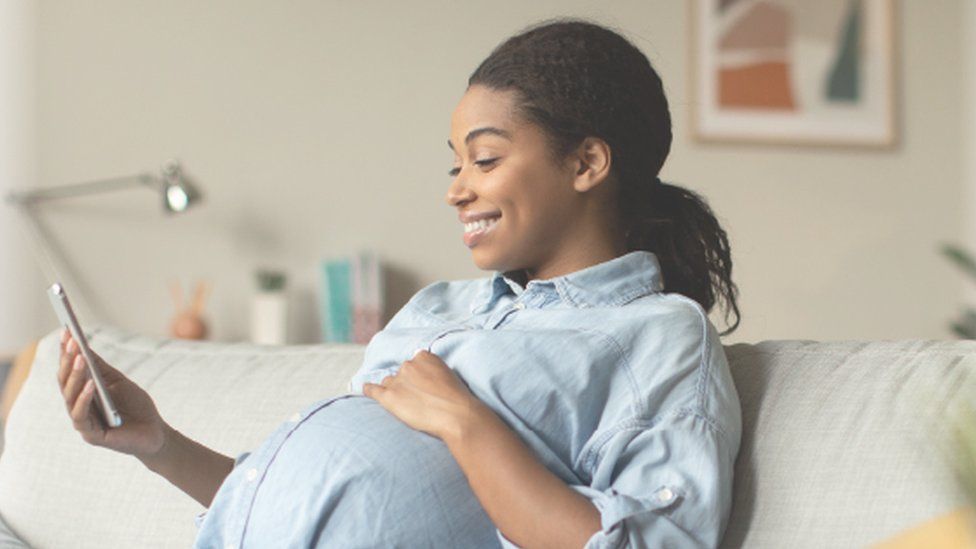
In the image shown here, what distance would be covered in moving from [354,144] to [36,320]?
40.5 inches

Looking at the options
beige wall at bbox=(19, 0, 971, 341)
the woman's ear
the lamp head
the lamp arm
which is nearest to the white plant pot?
beige wall at bbox=(19, 0, 971, 341)

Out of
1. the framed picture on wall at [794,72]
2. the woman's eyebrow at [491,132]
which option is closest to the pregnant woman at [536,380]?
the woman's eyebrow at [491,132]

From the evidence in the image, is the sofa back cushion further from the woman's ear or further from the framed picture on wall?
the framed picture on wall

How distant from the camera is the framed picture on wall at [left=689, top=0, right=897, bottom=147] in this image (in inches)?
162

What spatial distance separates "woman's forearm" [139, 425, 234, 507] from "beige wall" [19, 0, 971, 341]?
2284 mm

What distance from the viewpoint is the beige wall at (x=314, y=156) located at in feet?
12.0

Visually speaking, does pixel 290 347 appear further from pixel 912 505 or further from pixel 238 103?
pixel 238 103

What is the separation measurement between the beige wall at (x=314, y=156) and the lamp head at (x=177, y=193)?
0.66 feet

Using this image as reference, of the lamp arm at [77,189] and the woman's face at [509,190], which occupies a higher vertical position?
the woman's face at [509,190]

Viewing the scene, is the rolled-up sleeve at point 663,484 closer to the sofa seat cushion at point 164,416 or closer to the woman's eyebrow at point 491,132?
the woman's eyebrow at point 491,132

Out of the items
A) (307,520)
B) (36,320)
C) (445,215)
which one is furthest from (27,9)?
(307,520)

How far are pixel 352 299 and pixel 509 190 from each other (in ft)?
7.83

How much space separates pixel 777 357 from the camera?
134 centimetres

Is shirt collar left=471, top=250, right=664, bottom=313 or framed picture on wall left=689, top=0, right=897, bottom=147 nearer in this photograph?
shirt collar left=471, top=250, right=664, bottom=313
